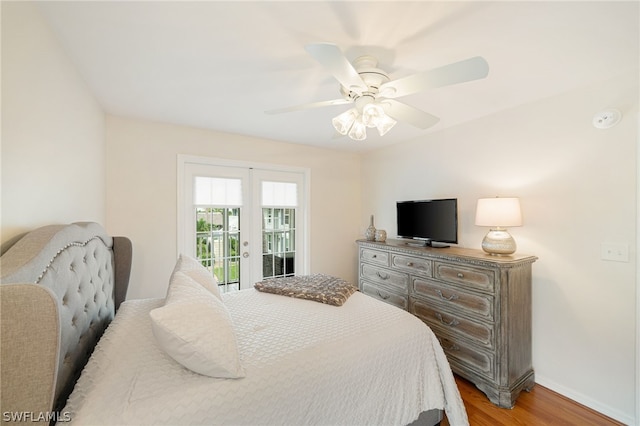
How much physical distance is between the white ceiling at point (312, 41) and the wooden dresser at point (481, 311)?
1393 mm

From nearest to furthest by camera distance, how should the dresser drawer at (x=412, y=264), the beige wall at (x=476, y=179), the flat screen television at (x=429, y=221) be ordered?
the beige wall at (x=476, y=179)
the dresser drawer at (x=412, y=264)
the flat screen television at (x=429, y=221)

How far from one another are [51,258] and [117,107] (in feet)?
6.22

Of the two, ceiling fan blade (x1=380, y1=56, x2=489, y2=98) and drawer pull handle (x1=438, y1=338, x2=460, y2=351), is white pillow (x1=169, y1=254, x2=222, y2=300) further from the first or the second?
drawer pull handle (x1=438, y1=338, x2=460, y2=351)

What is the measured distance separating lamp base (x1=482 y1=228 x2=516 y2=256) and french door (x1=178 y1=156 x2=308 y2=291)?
2213 millimetres

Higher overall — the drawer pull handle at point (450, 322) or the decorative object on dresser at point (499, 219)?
the decorative object on dresser at point (499, 219)

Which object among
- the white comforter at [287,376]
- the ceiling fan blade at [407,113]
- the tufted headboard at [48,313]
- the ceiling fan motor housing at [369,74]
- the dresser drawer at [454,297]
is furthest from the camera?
the dresser drawer at [454,297]

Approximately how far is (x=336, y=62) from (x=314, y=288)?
1624 millimetres

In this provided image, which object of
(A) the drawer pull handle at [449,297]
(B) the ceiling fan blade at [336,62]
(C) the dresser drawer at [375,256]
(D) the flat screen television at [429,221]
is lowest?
(A) the drawer pull handle at [449,297]

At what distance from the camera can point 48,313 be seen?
770mm

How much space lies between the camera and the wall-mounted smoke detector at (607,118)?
1.79m

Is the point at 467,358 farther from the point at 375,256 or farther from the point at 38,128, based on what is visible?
the point at 38,128

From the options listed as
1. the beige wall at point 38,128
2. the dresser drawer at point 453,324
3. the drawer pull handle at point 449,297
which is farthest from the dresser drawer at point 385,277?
the beige wall at point 38,128

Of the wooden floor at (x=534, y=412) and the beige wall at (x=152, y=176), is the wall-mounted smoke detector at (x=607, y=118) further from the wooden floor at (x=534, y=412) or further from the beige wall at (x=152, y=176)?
the beige wall at (x=152, y=176)

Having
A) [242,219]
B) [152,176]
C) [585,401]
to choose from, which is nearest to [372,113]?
[242,219]
